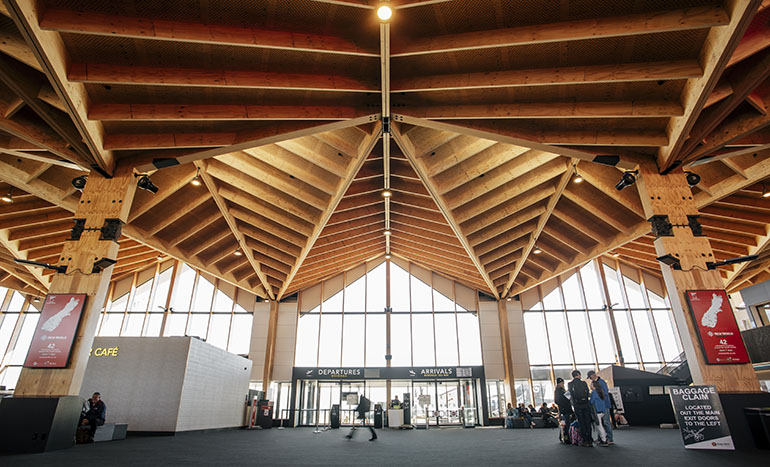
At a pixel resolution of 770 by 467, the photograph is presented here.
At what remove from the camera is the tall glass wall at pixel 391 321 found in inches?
766

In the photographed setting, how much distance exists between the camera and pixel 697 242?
22.3 ft

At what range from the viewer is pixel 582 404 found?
6.78 meters

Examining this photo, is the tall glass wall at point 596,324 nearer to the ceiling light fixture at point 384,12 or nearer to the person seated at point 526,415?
the person seated at point 526,415

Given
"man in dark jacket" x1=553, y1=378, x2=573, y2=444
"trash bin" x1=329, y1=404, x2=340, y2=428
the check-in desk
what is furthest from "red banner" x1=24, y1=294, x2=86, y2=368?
the check-in desk

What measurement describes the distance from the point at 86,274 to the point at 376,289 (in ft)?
49.5

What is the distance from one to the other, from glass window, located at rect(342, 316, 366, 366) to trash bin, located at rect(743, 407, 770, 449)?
15.4 meters

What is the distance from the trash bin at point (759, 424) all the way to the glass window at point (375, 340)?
1506 centimetres

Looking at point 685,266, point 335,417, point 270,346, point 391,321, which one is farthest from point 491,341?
point 685,266

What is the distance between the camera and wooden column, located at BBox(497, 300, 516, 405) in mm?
18750

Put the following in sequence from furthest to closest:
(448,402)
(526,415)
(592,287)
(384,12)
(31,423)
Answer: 1. (592,287)
2. (448,402)
3. (526,415)
4. (31,423)
5. (384,12)

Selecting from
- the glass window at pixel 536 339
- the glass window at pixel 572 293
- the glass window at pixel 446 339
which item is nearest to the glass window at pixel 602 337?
the glass window at pixel 572 293

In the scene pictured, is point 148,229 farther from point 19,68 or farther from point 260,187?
point 19,68

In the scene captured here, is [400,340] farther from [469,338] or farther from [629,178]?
[629,178]

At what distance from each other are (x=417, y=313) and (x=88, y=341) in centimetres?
1552
